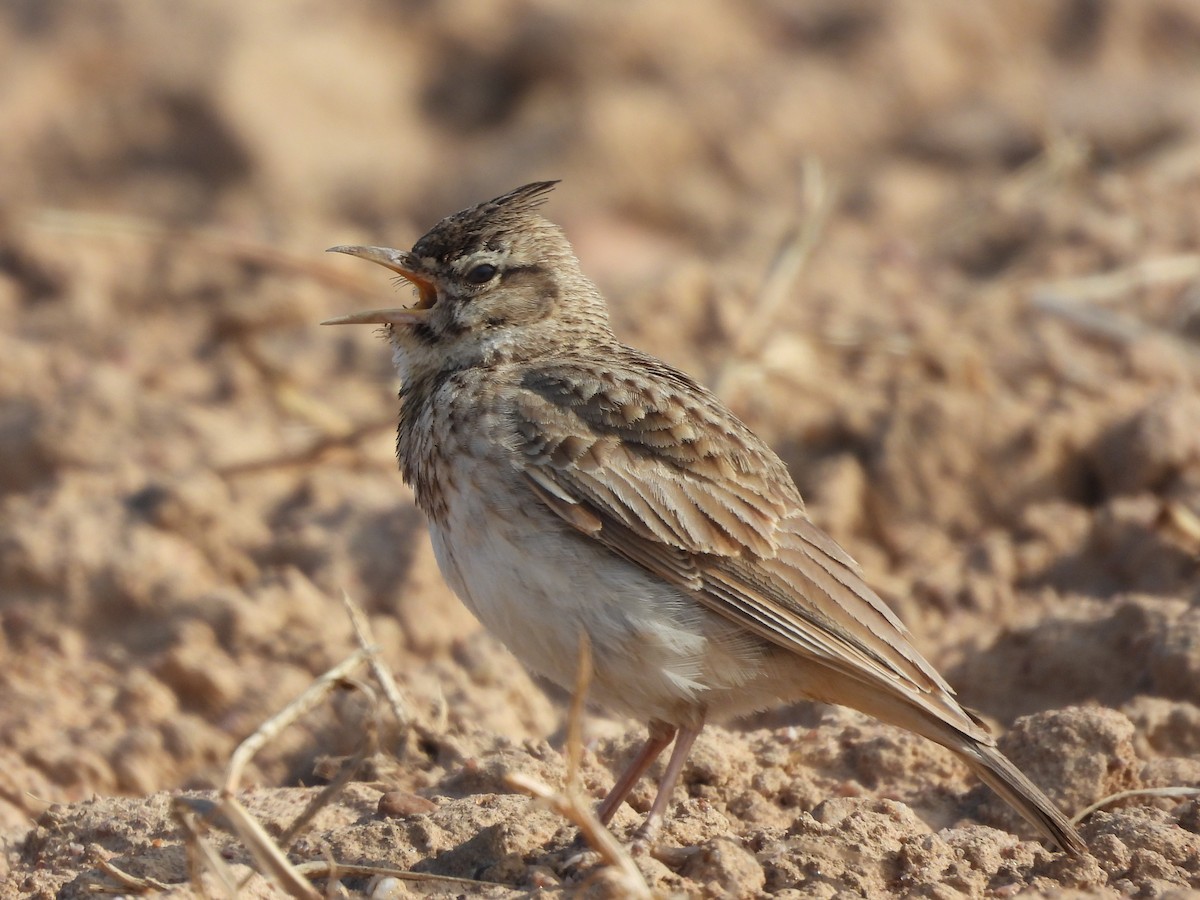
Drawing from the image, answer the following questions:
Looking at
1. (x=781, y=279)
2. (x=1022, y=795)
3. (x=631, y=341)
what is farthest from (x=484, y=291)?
(x=781, y=279)

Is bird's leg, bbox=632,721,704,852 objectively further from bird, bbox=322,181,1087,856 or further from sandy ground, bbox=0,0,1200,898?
sandy ground, bbox=0,0,1200,898

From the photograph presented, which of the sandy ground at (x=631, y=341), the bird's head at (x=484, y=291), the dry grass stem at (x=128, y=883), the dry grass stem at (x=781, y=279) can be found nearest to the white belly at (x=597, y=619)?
the sandy ground at (x=631, y=341)

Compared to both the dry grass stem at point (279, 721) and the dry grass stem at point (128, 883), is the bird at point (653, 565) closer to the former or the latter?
the dry grass stem at point (279, 721)

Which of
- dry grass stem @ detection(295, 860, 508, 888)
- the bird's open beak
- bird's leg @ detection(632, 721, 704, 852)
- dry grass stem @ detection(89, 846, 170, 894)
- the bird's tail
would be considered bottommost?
dry grass stem @ detection(89, 846, 170, 894)

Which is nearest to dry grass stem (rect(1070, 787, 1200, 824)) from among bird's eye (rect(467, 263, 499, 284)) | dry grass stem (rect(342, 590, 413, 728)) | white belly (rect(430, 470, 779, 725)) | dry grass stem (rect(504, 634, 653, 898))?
white belly (rect(430, 470, 779, 725))

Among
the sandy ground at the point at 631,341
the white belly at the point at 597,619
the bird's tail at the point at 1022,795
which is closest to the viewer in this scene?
the bird's tail at the point at 1022,795

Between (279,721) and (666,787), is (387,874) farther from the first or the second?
(666,787)

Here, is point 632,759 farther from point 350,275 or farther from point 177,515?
point 350,275
